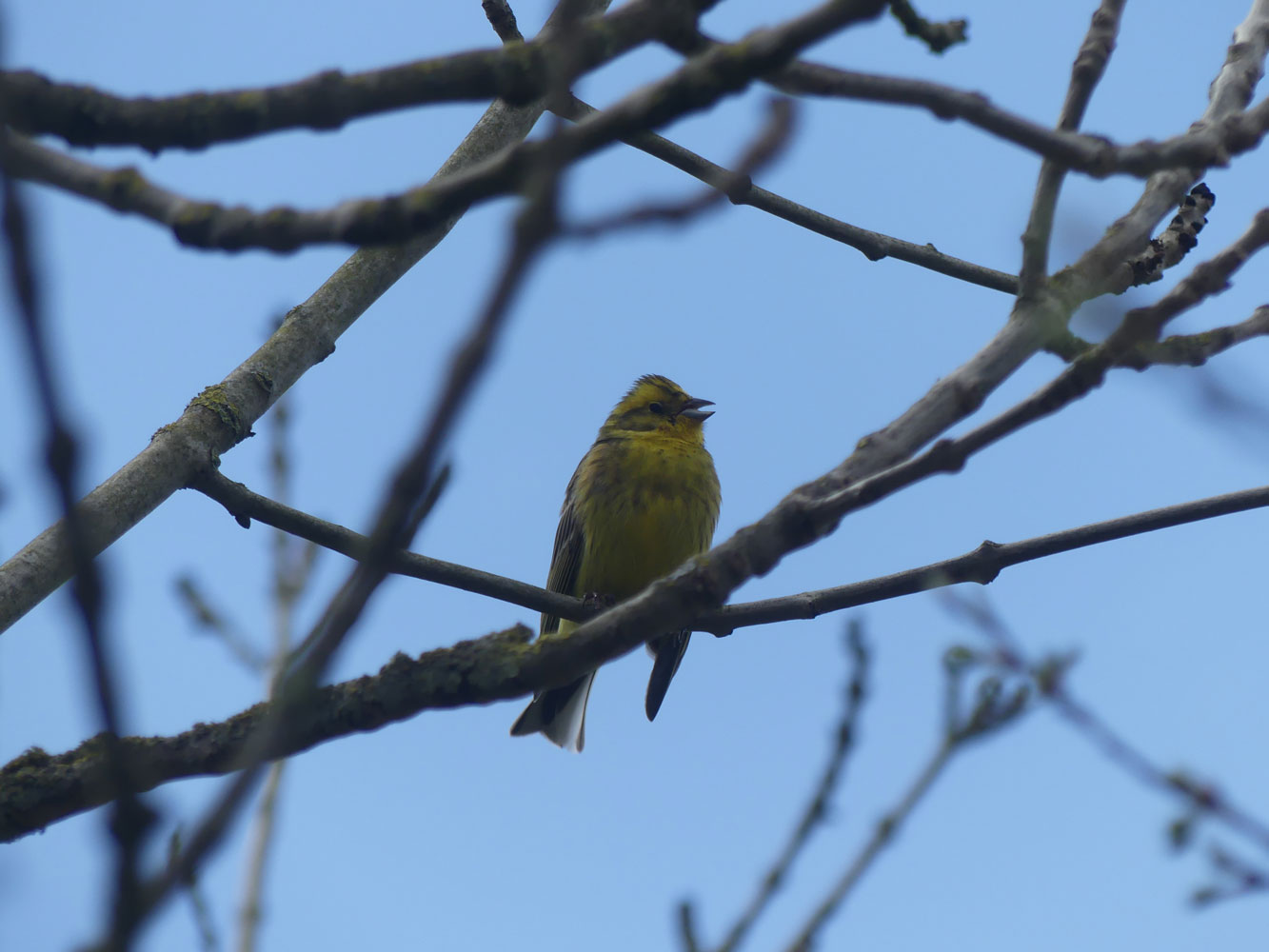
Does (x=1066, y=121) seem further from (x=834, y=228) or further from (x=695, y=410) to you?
(x=695, y=410)

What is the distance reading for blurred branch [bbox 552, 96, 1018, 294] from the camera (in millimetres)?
→ 4742

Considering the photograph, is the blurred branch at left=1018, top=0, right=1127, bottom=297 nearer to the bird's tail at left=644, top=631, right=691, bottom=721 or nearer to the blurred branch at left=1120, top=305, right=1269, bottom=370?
the blurred branch at left=1120, top=305, right=1269, bottom=370

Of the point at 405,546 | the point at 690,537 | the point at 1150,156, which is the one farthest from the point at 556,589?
the point at 405,546

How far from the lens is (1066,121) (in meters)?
3.02

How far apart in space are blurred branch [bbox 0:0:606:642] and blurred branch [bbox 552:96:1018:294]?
55cm

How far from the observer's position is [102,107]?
2283 millimetres

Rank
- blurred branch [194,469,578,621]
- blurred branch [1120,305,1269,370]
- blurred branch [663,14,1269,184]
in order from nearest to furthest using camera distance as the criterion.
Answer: blurred branch [663,14,1269,184] → blurred branch [1120,305,1269,370] → blurred branch [194,469,578,621]

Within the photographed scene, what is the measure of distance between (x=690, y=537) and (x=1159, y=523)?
4099 millimetres

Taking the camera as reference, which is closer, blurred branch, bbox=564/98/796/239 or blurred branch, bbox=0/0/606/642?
blurred branch, bbox=564/98/796/239

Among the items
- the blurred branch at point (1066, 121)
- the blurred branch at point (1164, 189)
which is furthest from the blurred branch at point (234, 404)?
the blurred branch at point (1164, 189)

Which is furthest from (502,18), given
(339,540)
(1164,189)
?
(1164,189)

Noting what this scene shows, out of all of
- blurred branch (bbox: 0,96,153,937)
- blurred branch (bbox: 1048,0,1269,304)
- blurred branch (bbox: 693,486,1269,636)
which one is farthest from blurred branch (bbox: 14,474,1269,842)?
blurred branch (bbox: 0,96,153,937)

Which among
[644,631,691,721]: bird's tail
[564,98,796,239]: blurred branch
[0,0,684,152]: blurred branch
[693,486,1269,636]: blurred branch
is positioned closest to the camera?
[564,98,796,239]: blurred branch

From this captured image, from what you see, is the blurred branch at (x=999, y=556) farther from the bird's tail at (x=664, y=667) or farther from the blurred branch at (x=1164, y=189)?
the bird's tail at (x=664, y=667)
